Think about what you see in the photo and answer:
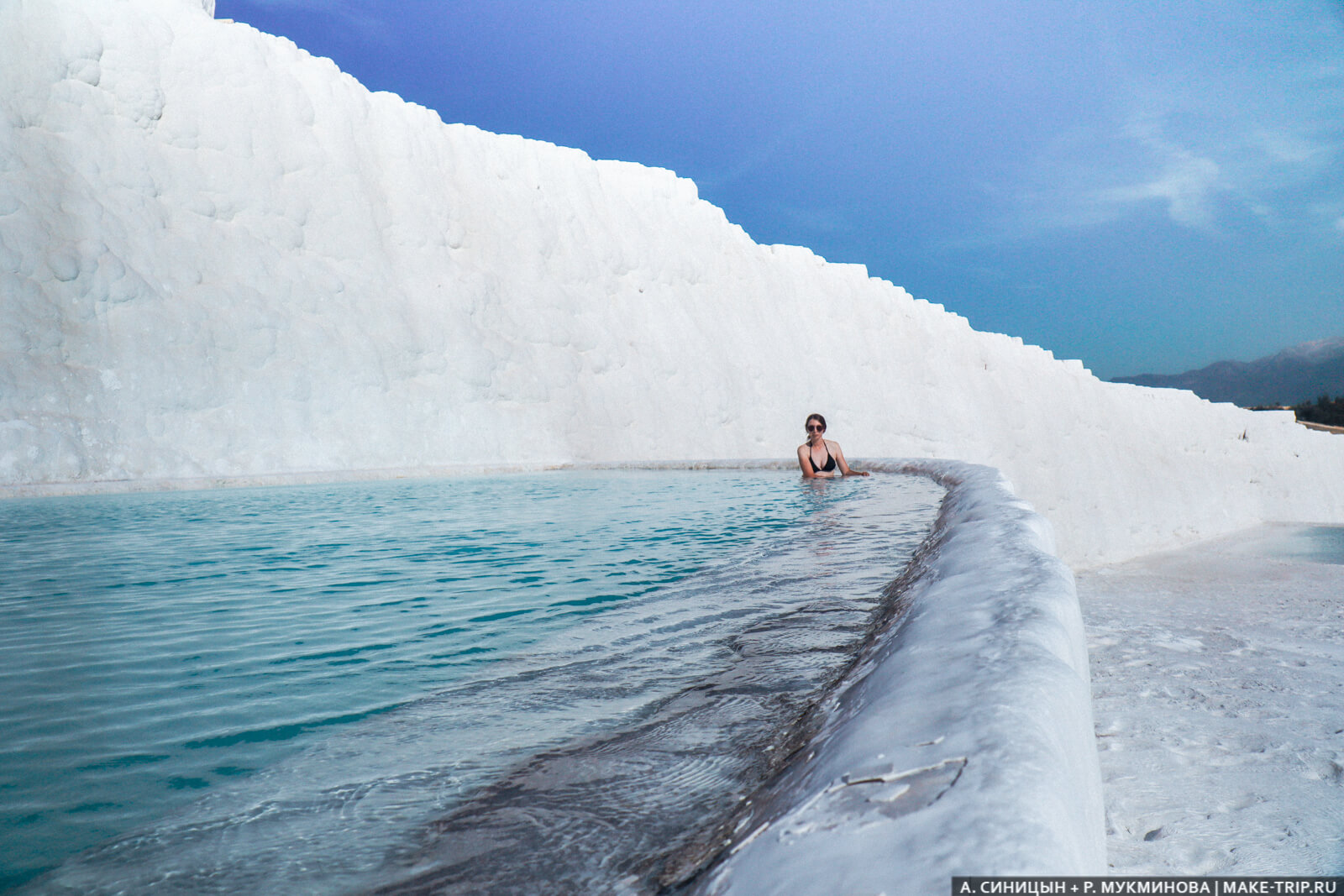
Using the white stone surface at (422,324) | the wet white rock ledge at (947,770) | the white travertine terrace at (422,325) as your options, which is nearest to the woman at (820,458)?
the white travertine terrace at (422,325)

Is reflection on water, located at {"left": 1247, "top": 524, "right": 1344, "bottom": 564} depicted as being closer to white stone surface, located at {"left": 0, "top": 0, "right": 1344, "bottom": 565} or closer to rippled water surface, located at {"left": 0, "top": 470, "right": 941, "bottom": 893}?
white stone surface, located at {"left": 0, "top": 0, "right": 1344, "bottom": 565}

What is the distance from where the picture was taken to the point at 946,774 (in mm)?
1056

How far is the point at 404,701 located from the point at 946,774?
68.7 inches

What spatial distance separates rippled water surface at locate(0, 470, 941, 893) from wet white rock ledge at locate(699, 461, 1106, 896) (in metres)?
0.28

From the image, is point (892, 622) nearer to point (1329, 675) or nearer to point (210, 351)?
point (1329, 675)

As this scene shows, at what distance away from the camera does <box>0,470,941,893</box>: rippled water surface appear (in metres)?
1.46

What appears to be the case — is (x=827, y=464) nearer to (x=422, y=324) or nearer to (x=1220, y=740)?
(x=1220, y=740)

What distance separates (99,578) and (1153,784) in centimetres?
526

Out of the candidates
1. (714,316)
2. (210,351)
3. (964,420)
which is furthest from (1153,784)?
(964,420)

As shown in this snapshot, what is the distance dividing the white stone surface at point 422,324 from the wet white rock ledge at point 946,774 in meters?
12.6

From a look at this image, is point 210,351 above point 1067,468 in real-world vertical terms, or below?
above

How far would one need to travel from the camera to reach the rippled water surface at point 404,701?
146 centimetres

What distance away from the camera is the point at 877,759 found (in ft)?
3.76

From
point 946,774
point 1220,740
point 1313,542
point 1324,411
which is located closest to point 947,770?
point 946,774
